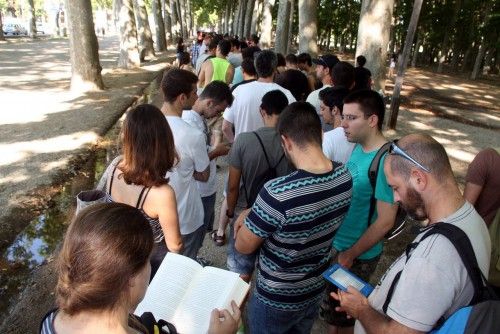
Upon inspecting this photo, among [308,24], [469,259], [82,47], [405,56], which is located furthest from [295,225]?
[82,47]

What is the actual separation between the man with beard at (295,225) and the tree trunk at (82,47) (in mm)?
11780

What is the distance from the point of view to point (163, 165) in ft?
7.32

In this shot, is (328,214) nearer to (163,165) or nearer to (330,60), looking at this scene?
(163,165)

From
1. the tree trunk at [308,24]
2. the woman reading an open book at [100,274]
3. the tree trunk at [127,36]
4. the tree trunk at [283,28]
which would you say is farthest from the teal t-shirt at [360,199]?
the tree trunk at [127,36]

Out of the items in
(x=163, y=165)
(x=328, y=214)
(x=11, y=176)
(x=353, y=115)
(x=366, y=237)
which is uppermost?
(x=353, y=115)

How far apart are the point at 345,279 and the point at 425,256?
69 cm

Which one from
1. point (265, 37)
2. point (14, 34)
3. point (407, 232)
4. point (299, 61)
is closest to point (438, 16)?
point (265, 37)

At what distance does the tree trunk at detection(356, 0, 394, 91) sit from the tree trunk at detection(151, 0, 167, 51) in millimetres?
21410

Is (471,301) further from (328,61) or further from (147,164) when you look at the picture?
(328,61)

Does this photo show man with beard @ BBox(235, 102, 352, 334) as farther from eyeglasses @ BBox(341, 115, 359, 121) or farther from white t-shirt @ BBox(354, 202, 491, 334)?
eyeglasses @ BBox(341, 115, 359, 121)

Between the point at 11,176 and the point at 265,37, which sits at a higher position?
the point at 265,37

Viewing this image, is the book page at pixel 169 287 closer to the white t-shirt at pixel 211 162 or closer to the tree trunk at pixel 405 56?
the white t-shirt at pixel 211 162

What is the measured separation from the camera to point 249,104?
4379mm

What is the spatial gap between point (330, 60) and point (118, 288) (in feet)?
17.2
